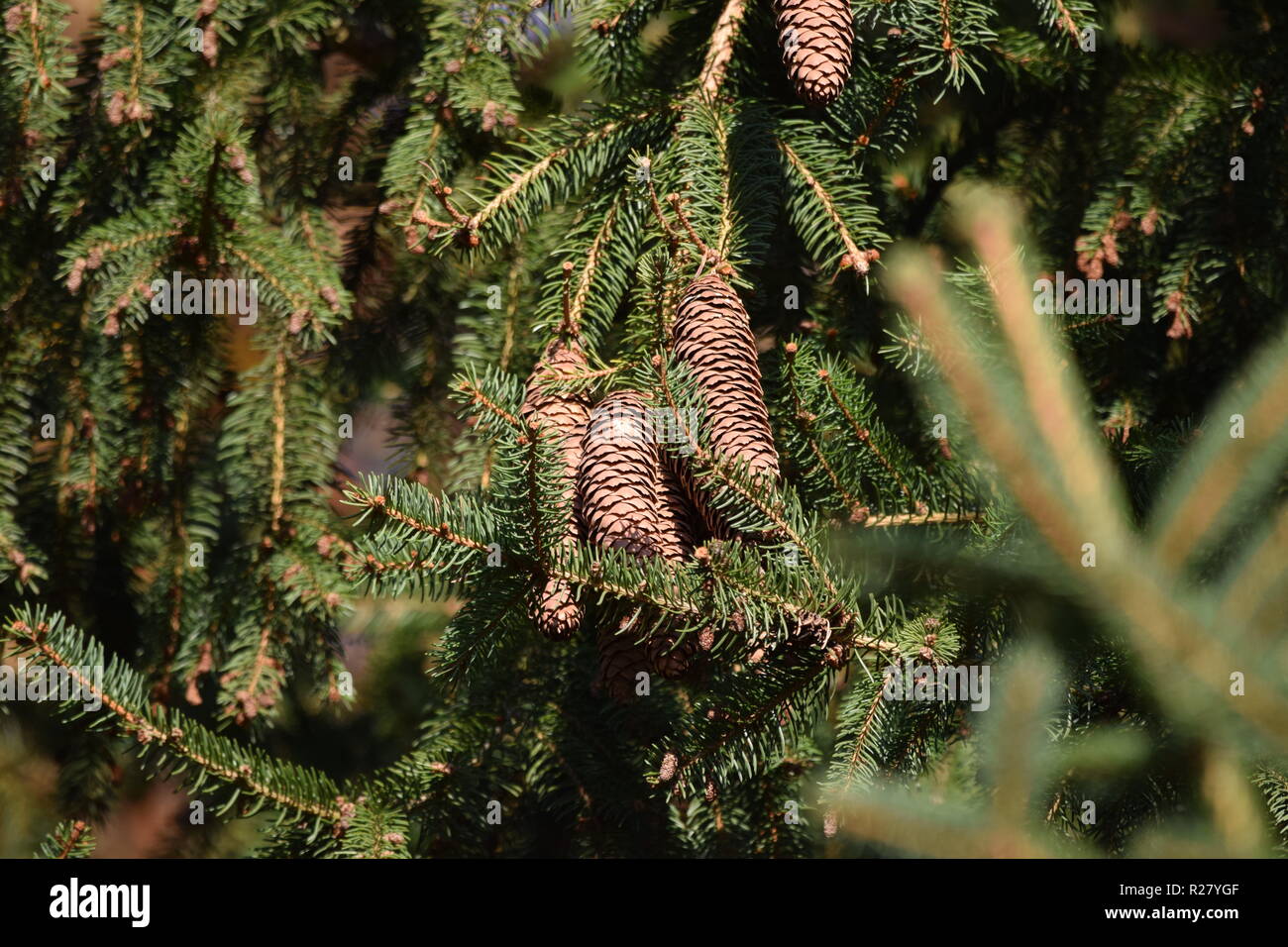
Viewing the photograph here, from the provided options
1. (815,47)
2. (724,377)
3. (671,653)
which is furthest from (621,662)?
(815,47)

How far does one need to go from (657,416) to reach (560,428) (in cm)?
9

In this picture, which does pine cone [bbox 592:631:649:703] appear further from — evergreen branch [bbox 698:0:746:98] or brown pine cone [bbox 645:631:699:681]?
evergreen branch [bbox 698:0:746:98]

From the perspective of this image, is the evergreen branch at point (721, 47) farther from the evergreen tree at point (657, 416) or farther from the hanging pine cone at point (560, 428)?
the hanging pine cone at point (560, 428)

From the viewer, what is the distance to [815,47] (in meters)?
0.74

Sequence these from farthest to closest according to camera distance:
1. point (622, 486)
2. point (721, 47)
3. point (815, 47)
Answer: point (721, 47)
point (815, 47)
point (622, 486)

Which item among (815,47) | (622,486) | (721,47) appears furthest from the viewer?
(721,47)

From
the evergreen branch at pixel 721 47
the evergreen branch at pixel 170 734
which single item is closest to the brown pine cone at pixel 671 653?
the evergreen branch at pixel 170 734

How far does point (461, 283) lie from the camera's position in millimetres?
1121

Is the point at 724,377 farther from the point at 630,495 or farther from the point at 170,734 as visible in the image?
the point at 170,734

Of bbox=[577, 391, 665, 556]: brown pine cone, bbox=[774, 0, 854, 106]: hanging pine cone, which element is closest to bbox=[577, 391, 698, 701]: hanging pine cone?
bbox=[577, 391, 665, 556]: brown pine cone

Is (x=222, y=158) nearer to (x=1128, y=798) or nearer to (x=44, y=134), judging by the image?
(x=44, y=134)

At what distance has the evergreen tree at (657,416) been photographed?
0.55m

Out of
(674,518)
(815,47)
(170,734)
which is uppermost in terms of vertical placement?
(815,47)
